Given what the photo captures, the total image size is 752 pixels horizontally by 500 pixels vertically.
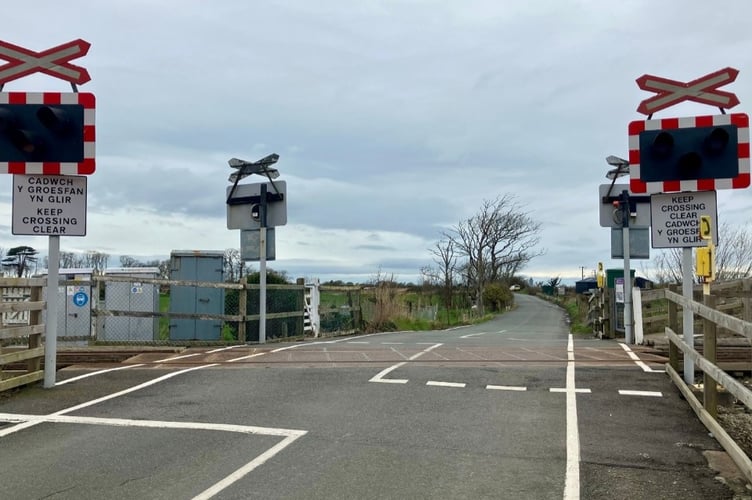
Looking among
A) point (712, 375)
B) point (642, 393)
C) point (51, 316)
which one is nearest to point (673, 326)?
point (642, 393)

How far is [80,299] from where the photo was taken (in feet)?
52.0

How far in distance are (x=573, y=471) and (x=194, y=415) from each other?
3.81m

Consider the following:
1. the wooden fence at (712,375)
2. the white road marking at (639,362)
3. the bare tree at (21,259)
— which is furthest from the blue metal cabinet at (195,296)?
the bare tree at (21,259)

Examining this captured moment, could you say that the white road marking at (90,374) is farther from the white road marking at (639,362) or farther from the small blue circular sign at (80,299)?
the white road marking at (639,362)

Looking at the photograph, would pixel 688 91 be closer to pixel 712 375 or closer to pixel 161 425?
pixel 712 375

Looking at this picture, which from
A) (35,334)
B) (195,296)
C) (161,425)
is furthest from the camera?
(195,296)

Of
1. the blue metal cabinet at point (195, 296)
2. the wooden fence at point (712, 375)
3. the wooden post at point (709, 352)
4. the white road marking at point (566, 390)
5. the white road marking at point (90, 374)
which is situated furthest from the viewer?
the blue metal cabinet at point (195, 296)

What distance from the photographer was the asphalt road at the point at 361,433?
4734 mm

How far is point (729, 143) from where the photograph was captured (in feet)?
25.0

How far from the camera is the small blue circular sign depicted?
15.8 meters

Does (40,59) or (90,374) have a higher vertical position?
(40,59)

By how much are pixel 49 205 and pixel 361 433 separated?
A: 5055mm

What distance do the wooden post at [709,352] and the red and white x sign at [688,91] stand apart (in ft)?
10.1

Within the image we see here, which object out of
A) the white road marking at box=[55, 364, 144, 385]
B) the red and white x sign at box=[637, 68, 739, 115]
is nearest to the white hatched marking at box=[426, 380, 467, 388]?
the red and white x sign at box=[637, 68, 739, 115]
